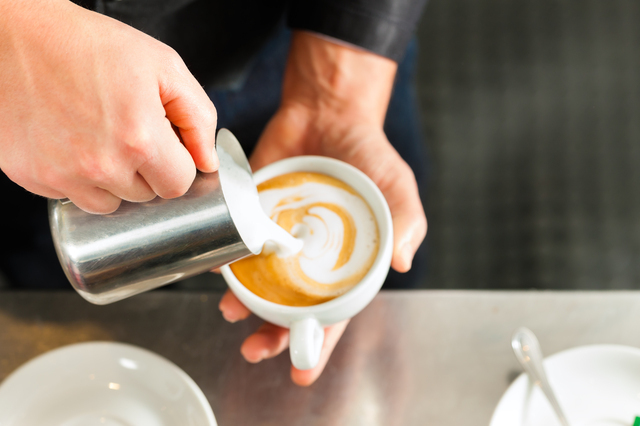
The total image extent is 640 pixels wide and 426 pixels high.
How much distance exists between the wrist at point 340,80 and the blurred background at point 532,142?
652 mm

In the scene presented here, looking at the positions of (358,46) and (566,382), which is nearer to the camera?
(566,382)

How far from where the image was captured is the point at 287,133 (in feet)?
2.45

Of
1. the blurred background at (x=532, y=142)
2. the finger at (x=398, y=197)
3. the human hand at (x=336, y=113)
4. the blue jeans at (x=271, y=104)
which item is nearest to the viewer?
the finger at (x=398, y=197)

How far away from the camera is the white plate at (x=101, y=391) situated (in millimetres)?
564

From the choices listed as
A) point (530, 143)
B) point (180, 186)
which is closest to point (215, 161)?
point (180, 186)

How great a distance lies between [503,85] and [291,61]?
0.90 metres

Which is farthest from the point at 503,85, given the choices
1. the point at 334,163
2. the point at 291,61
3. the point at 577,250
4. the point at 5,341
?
the point at 5,341

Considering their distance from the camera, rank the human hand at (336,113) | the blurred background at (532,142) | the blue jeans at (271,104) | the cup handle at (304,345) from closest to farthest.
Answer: the cup handle at (304,345) < the human hand at (336,113) < the blue jeans at (271,104) < the blurred background at (532,142)

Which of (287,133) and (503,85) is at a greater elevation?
(287,133)

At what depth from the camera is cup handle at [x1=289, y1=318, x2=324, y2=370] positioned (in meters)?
0.46

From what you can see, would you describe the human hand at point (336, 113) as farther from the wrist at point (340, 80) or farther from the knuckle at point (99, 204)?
the knuckle at point (99, 204)

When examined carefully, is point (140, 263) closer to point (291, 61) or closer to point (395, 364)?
point (395, 364)

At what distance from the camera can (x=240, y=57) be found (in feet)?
2.46

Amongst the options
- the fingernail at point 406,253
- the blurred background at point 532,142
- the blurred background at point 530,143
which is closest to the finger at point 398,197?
the fingernail at point 406,253
